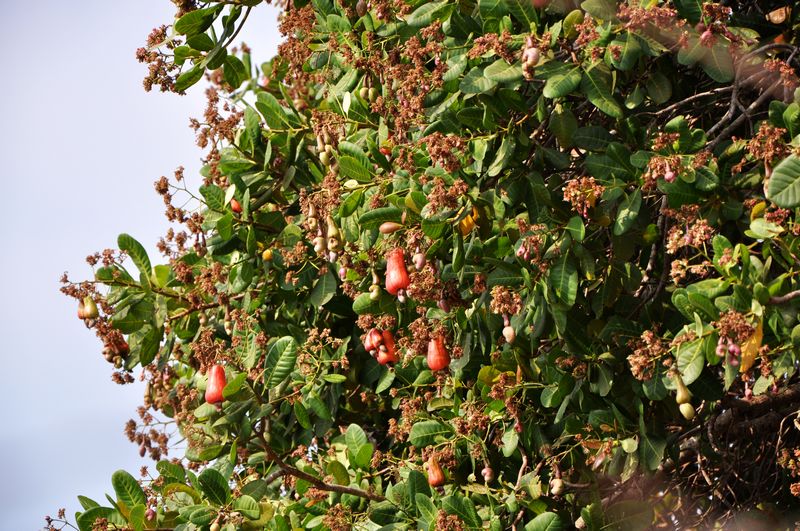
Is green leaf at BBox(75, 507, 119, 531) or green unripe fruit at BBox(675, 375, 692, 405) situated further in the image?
green leaf at BBox(75, 507, 119, 531)

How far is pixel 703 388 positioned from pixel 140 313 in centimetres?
250

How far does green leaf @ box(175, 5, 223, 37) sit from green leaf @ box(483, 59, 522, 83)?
126 centimetres

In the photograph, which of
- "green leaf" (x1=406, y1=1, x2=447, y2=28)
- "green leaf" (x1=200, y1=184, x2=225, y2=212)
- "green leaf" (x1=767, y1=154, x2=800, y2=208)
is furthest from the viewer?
"green leaf" (x1=200, y1=184, x2=225, y2=212)

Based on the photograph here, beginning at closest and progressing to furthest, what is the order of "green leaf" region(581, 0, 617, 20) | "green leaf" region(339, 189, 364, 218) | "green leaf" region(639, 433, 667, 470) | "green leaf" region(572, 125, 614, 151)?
1. "green leaf" region(581, 0, 617, 20)
2. "green leaf" region(572, 125, 614, 151)
3. "green leaf" region(639, 433, 667, 470)
4. "green leaf" region(339, 189, 364, 218)

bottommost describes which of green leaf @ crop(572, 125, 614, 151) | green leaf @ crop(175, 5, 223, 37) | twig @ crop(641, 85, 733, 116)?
twig @ crop(641, 85, 733, 116)

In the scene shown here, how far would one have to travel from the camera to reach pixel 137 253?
4.87 m

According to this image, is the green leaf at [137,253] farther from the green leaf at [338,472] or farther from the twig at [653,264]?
the twig at [653,264]

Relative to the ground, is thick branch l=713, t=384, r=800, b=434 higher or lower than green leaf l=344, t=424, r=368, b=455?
lower

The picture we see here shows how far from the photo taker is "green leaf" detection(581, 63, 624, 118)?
3.50 metres

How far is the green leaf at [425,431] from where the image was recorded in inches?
167

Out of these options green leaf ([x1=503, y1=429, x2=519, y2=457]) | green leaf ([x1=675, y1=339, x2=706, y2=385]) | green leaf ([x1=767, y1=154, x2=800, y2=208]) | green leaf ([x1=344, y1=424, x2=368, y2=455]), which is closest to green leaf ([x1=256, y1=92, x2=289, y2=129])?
green leaf ([x1=344, y1=424, x2=368, y2=455])

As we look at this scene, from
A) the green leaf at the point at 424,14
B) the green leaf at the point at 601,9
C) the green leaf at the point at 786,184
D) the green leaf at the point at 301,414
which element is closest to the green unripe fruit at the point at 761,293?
the green leaf at the point at 786,184

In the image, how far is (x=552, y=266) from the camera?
3.66 m

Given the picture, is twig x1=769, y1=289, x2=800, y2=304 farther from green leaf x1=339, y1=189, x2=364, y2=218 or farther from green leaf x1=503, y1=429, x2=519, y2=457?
green leaf x1=339, y1=189, x2=364, y2=218
